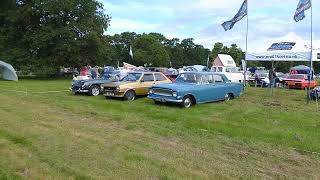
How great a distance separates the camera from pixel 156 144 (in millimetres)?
8898

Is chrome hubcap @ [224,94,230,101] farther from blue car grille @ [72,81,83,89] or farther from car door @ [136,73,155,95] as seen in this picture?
blue car grille @ [72,81,83,89]

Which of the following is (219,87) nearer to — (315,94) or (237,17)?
(315,94)

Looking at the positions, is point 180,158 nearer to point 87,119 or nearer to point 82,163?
point 82,163

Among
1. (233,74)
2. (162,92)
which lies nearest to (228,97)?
(162,92)

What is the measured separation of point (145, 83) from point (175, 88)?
3.61 m

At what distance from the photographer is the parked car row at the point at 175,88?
1631cm

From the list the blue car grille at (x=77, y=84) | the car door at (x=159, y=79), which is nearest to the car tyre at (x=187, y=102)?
the car door at (x=159, y=79)

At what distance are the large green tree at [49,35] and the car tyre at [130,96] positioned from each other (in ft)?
82.2

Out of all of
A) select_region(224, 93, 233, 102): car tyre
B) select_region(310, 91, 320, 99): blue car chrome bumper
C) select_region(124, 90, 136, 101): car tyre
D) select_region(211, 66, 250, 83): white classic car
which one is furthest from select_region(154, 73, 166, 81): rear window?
select_region(211, 66, 250, 83): white classic car

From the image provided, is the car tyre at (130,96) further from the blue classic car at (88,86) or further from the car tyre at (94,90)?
the car tyre at (94,90)

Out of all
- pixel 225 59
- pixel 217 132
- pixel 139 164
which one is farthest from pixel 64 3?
pixel 139 164

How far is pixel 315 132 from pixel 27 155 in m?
7.37

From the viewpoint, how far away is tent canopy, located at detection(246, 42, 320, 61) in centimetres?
2045

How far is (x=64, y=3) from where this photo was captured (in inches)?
1716
